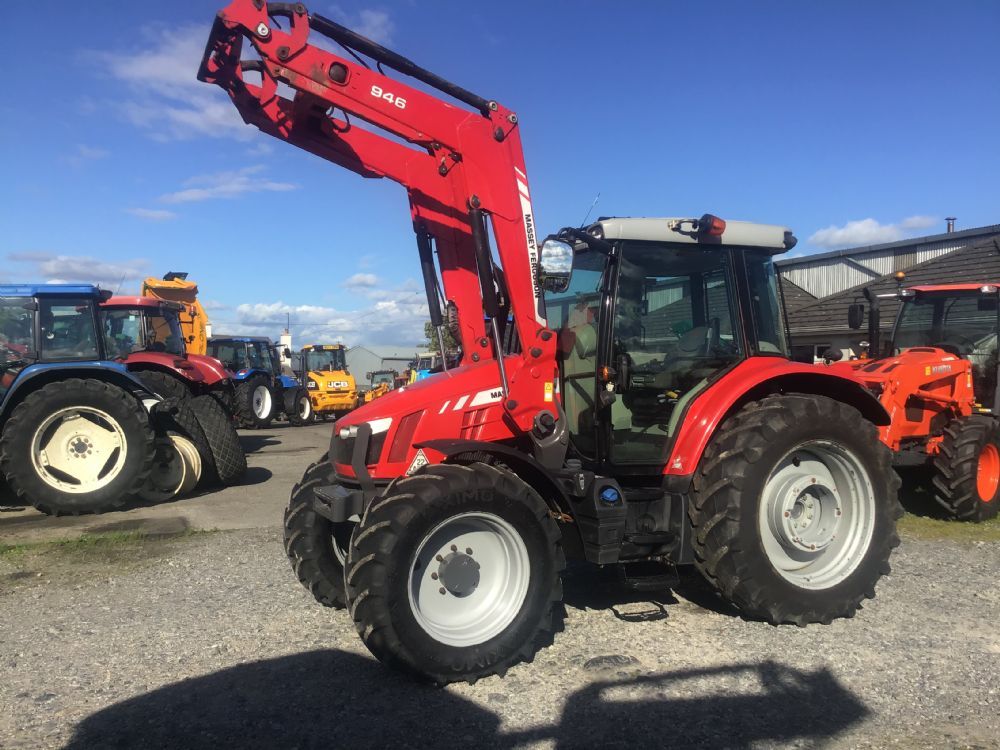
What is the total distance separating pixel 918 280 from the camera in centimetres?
1448

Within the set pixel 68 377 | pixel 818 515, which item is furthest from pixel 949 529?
pixel 68 377

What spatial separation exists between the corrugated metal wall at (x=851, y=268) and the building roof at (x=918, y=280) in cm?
493

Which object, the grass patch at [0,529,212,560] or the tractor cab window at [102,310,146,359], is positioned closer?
the grass patch at [0,529,212,560]

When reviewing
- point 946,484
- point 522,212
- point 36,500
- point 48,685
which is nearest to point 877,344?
point 946,484

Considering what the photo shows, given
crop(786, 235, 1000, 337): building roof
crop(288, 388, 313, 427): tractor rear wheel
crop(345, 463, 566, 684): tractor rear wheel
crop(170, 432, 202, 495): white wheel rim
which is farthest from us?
crop(288, 388, 313, 427): tractor rear wheel

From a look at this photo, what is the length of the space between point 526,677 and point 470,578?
556 mm

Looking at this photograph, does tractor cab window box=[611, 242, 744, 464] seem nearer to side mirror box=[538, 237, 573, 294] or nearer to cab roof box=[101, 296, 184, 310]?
side mirror box=[538, 237, 573, 294]

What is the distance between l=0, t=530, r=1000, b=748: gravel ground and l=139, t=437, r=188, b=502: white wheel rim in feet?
11.5

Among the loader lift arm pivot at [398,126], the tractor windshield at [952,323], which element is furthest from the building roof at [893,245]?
the loader lift arm pivot at [398,126]

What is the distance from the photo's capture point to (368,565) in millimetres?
3441

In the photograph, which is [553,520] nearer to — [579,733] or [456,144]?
[579,733]

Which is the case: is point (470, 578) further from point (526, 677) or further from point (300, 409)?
point (300, 409)

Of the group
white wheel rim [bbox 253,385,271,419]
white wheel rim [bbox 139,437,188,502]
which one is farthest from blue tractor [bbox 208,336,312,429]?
white wheel rim [bbox 139,437,188,502]

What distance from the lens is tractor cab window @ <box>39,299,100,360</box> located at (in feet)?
28.7
